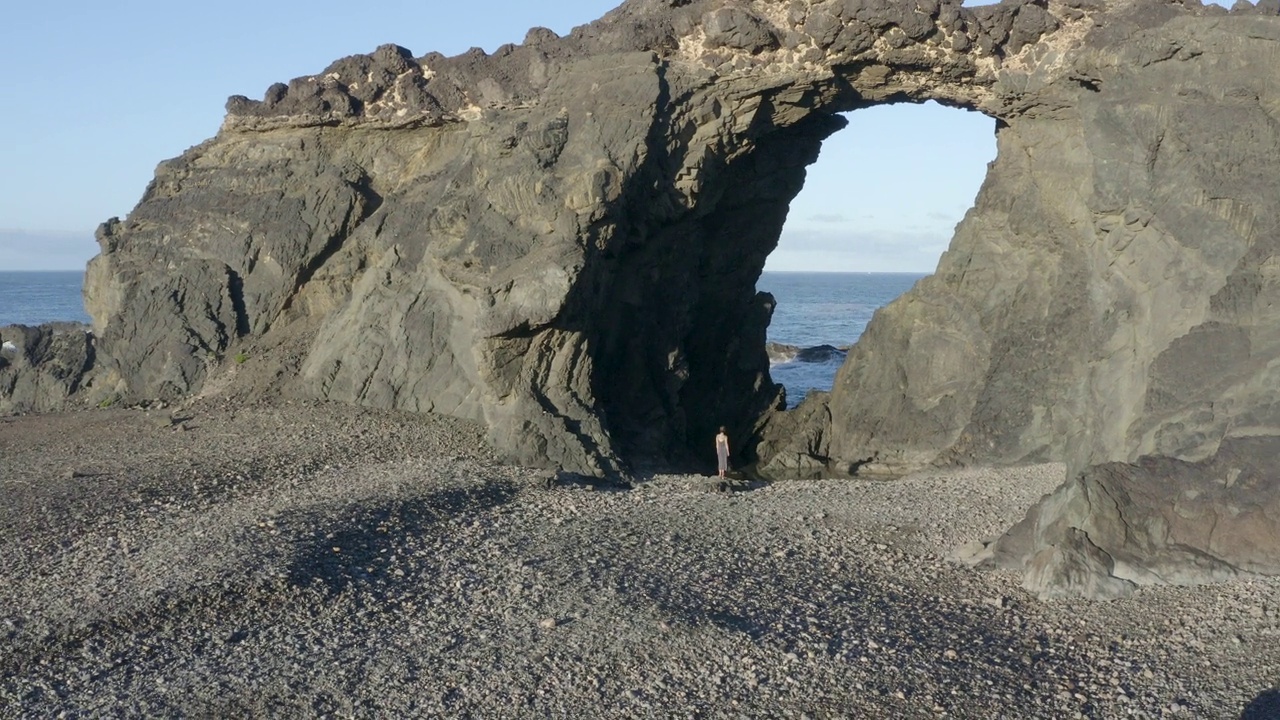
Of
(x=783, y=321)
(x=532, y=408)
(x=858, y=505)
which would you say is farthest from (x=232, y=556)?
(x=783, y=321)

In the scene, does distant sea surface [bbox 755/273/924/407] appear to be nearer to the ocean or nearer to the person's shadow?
the ocean

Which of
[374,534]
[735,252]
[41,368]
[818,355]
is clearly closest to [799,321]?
[818,355]

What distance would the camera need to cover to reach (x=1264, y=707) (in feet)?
31.2

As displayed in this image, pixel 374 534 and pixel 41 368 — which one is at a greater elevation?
pixel 41 368

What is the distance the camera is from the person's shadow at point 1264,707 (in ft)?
30.6

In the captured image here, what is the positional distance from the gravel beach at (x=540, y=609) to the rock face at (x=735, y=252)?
5.47ft

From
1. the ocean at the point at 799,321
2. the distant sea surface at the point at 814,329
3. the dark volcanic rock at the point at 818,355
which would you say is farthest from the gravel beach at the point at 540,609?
the dark volcanic rock at the point at 818,355

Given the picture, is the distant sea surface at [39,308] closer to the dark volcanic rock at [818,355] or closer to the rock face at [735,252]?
the dark volcanic rock at [818,355]

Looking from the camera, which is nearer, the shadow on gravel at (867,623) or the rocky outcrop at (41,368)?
the shadow on gravel at (867,623)

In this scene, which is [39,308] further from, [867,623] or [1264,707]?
[1264,707]

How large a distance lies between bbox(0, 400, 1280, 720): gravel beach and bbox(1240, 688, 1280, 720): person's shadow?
31 millimetres

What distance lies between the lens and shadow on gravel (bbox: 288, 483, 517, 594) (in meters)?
12.4

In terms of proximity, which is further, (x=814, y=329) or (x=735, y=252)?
(x=814, y=329)

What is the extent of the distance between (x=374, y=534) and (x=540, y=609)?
314 cm
